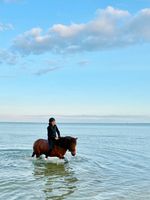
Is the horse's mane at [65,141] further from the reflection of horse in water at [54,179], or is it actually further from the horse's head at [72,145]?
the reflection of horse in water at [54,179]

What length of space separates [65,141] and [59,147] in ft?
1.56

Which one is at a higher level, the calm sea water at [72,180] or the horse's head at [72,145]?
the horse's head at [72,145]

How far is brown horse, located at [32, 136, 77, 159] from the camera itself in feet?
58.7

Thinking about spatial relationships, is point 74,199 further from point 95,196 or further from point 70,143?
point 70,143

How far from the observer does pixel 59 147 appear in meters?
18.4

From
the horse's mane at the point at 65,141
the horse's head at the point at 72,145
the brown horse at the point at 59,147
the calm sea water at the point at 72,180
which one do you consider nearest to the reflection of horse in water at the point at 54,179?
the calm sea water at the point at 72,180

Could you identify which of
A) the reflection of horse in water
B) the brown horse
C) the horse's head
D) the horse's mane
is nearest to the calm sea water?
the reflection of horse in water

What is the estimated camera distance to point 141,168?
18.4m

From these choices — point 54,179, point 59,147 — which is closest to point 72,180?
point 54,179

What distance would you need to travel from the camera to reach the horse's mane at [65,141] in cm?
1798

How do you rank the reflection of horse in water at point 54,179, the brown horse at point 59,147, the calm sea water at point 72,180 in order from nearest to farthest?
→ the calm sea water at point 72,180 < the reflection of horse in water at point 54,179 < the brown horse at point 59,147

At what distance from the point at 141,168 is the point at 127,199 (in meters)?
7.56

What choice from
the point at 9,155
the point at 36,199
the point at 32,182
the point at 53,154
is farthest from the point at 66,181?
the point at 9,155

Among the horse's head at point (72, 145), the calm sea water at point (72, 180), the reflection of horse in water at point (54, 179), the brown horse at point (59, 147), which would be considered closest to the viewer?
the calm sea water at point (72, 180)
